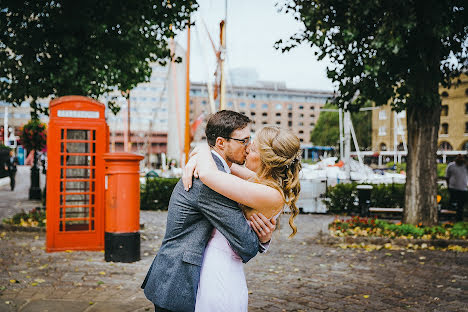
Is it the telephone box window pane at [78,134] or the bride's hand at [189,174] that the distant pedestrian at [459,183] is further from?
the bride's hand at [189,174]

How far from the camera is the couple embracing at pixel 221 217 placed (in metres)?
2.18

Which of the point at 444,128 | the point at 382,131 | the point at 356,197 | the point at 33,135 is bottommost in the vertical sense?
the point at 356,197

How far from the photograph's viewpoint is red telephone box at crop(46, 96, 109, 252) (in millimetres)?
7934

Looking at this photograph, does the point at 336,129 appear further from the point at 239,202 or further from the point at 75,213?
the point at 239,202

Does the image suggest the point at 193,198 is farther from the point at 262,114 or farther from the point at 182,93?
the point at 262,114

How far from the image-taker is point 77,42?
10992 mm

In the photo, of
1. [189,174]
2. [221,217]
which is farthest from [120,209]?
[221,217]

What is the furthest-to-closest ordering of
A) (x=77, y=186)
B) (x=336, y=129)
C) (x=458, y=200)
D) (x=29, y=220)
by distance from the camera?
(x=336, y=129), (x=458, y=200), (x=29, y=220), (x=77, y=186)

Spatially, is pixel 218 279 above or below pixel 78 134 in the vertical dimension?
below

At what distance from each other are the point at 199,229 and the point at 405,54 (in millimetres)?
8399

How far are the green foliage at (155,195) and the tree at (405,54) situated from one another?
7.60 m

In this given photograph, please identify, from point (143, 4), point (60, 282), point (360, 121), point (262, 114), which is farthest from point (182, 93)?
point (60, 282)

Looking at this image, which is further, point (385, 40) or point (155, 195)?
point (155, 195)

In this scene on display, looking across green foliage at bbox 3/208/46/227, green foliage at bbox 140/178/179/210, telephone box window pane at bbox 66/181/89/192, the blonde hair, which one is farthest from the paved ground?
green foliage at bbox 140/178/179/210
